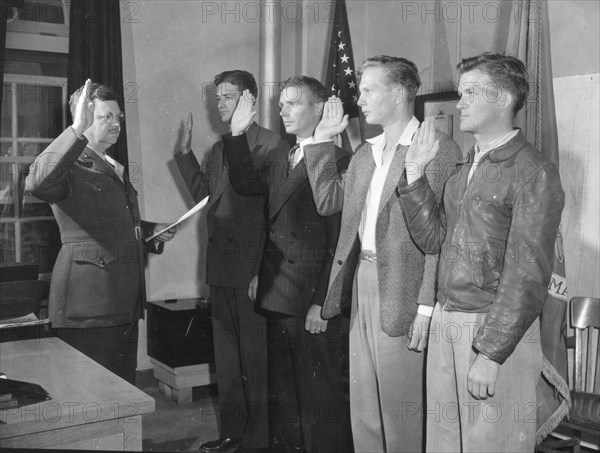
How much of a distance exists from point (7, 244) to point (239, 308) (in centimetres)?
106

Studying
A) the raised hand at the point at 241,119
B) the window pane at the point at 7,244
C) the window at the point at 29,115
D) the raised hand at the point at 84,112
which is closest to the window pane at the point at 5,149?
the window at the point at 29,115

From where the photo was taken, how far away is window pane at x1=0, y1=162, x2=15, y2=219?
3.25m

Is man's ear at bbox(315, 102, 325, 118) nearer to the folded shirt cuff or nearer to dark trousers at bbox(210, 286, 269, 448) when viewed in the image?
dark trousers at bbox(210, 286, 269, 448)

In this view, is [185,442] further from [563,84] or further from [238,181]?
[563,84]

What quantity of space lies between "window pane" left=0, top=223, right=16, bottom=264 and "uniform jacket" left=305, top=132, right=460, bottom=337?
153cm

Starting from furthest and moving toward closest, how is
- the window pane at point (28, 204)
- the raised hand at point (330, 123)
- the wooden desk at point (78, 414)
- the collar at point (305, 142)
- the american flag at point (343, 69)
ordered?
the american flag at point (343, 69) < the window pane at point (28, 204) < the collar at point (305, 142) < the raised hand at point (330, 123) < the wooden desk at point (78, 414)

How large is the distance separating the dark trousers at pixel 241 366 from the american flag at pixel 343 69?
1.28 metres

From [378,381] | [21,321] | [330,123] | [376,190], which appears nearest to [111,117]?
[330,123]

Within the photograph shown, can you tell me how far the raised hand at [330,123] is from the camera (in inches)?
96.8

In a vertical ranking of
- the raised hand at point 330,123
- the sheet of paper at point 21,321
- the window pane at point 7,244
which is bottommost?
the sheet of paper at point 21,321

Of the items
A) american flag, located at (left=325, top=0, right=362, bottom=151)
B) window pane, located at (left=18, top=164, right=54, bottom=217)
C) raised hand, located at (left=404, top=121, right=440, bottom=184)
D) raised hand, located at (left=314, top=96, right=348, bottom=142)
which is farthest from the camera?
american flag, located at (left=325, top=0, right=362, bottom=151)

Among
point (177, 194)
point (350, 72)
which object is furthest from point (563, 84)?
point (177, 194)

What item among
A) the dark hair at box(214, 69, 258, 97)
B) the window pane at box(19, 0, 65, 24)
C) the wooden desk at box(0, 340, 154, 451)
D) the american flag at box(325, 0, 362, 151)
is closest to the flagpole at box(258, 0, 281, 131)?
the american flag at box(325, 0, 362, 151)

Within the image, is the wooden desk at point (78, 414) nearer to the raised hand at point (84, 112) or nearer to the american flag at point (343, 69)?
the raised hand at point (84, 112)
